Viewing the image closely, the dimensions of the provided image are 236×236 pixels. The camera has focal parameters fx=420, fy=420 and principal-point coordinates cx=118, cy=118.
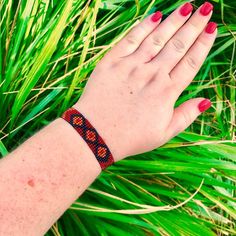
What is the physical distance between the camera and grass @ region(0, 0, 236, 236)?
986 millimetres

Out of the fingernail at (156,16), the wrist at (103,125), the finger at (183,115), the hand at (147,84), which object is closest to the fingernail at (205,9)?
the hand at (147,84)

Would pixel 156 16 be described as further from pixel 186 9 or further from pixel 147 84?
pixel 147 84

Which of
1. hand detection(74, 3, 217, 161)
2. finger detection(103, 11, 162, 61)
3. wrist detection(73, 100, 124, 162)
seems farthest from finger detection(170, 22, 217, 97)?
wrist detection(73, 100, 124, 162)

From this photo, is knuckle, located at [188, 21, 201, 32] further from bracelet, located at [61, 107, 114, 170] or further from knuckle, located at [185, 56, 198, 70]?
bracelet, located at [61, 107, 114, 170]

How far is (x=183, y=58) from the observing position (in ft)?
3.33

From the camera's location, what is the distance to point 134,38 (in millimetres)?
995

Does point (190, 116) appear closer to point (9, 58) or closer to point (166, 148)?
point (166, 148)

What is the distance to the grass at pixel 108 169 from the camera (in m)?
0.99

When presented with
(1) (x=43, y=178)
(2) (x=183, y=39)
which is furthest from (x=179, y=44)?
(1) (x=43, y=178)

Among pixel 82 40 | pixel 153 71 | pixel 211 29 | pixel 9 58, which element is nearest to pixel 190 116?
pixel 153 71

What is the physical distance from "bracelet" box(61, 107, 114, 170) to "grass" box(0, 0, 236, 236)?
15 centimetres

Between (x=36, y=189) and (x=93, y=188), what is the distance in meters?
0.26

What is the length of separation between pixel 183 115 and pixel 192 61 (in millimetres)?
149

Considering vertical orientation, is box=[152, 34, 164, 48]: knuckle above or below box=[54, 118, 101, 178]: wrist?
above
